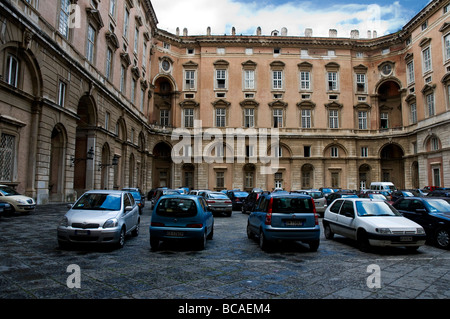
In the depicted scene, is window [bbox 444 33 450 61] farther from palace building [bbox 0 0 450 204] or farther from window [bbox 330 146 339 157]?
window [bbox 330 146 339 157]

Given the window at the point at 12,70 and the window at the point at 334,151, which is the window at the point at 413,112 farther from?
the window at the point at 12,70

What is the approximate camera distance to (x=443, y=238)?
31.0 feet

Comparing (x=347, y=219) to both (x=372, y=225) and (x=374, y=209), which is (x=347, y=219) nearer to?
(x=374, y=209)

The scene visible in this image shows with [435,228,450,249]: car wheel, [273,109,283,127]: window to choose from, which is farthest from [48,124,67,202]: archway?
[273,109,283,127]: window

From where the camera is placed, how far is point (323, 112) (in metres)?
42.6

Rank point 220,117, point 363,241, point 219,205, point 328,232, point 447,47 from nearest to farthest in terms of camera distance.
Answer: point 363,241, point 328,232, point 219,205, point 447,47, point 220,117

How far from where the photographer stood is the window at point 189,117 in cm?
4250

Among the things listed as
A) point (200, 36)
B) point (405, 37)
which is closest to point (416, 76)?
point (405, 37)

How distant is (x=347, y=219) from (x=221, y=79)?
35.5 m

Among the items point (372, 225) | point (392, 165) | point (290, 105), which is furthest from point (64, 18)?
point (392, 165)

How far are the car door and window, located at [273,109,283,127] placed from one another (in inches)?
1291

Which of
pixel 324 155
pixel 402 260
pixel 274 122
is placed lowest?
pixel 402 260
